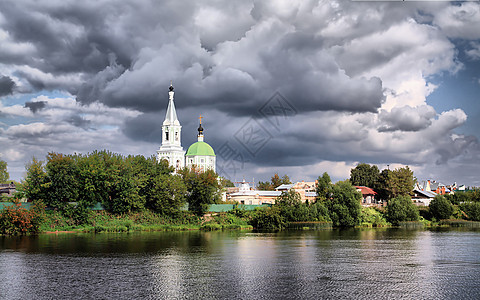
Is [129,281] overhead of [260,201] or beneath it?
beneath

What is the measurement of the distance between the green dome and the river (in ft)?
255

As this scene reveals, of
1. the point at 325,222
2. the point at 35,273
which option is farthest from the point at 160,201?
the point at 35,273

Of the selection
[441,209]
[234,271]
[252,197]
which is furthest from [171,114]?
[234,271]

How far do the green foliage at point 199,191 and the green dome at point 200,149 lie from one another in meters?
45.6

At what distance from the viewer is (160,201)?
7456 cm

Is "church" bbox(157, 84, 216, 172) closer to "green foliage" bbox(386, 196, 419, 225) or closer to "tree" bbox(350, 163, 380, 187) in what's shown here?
"tree" bbox(350, 163, 380, 187)

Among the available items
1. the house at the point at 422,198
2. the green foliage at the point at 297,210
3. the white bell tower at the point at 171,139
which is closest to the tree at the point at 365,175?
the house at the point at 422,198

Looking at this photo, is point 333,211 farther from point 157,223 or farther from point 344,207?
point 157,223

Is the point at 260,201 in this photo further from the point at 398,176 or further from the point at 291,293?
the point at 291,293

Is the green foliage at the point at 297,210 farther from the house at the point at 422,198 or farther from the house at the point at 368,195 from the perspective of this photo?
the house at the point at 422,198

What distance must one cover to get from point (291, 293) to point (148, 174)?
54.5 meters

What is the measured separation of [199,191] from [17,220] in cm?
3016

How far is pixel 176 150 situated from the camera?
124 m

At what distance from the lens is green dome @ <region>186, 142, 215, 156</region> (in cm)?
12850
